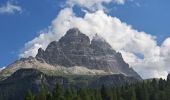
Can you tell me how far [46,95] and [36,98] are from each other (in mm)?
7322

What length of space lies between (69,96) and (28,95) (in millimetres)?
18136

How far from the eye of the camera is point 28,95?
160m

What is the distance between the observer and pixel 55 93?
170 meters

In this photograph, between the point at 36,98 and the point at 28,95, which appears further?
the point at 36,98

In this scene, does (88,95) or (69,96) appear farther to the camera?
(88,95)

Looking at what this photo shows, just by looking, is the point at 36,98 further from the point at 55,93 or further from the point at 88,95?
the point at 88,95

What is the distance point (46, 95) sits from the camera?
18000cm

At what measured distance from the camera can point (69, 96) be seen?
561 feet

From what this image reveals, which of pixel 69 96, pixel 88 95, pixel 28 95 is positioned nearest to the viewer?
pixel 28 95

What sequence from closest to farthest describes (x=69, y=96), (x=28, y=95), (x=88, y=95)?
(x=28, y=95) → (x=69, y=96) → (x=88, y=95)

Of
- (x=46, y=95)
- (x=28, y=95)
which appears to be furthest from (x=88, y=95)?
(x=28, y=95)

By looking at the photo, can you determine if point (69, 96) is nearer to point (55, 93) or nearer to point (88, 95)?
point (55, 93)

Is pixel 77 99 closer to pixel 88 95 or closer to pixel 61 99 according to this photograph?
pixel 61 99

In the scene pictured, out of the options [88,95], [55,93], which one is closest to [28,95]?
[55,93]
